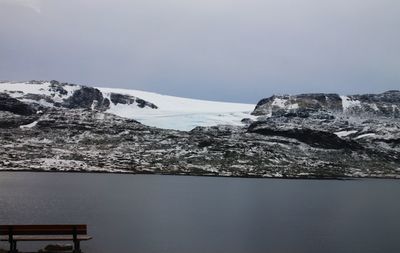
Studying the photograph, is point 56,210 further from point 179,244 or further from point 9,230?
point 9,230

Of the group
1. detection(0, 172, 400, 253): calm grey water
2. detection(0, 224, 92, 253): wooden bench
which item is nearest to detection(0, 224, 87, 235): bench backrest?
detection(0, 224, 92, 253): wooden bench

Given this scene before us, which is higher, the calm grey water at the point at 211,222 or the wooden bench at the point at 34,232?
the wooden bench at the point at 34,232

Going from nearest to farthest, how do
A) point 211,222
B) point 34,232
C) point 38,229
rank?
point 38,229
point 34,232
point 211,222

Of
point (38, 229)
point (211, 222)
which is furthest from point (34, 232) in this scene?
point (211, 222)

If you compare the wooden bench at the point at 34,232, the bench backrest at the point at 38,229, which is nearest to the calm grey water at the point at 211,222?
the wooden bench at the point at 34,232

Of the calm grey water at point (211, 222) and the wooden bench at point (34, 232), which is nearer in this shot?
the wooden bench at point (34, 232)

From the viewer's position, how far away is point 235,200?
90000 mm

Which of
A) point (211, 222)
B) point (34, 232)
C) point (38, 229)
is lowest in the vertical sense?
point (211, 222)

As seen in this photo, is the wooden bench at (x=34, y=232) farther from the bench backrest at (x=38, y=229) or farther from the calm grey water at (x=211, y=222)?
the calm grey water at (x=211, y=222)

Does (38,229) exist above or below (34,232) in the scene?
above

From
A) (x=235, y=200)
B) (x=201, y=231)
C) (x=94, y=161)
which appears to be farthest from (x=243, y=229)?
(x=94, y=161)

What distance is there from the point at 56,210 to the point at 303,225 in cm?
2858

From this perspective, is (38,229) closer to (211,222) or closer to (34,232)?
(34,232)

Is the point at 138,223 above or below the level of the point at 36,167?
above
